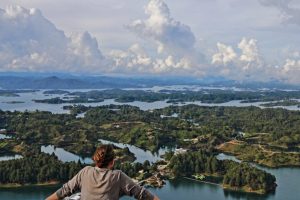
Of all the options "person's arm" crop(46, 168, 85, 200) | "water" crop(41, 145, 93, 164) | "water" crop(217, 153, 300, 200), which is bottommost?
"water" crop(41, 145, 93, 164)

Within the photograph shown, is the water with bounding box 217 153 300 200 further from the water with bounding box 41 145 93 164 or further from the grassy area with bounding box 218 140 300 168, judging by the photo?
the water with bounding box 41 145 93 164

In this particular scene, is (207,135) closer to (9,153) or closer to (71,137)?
(71,137)

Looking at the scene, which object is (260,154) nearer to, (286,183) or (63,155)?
(286,183)

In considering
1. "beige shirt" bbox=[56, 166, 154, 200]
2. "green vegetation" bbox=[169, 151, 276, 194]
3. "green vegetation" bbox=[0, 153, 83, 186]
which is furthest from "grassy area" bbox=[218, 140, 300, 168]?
"beige shirt" bbox=[56, 166, 154, 200]

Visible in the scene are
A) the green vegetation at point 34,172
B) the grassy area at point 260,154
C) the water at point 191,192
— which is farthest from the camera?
the grassy area at point 260,154

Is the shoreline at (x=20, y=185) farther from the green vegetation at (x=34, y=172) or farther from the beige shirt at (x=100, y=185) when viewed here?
the beige shirt at (x=100, y=185)

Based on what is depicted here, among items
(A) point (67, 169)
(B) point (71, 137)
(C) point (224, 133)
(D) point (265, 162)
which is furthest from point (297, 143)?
(A) point (67, 169)

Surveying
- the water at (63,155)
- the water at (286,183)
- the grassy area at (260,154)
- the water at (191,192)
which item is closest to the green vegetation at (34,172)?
the water at (191,192)

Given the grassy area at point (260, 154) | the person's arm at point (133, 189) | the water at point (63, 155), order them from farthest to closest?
the water at point (63, 155) < the grassy area at point (260, 154) < the person's arm at point (133, 189)
